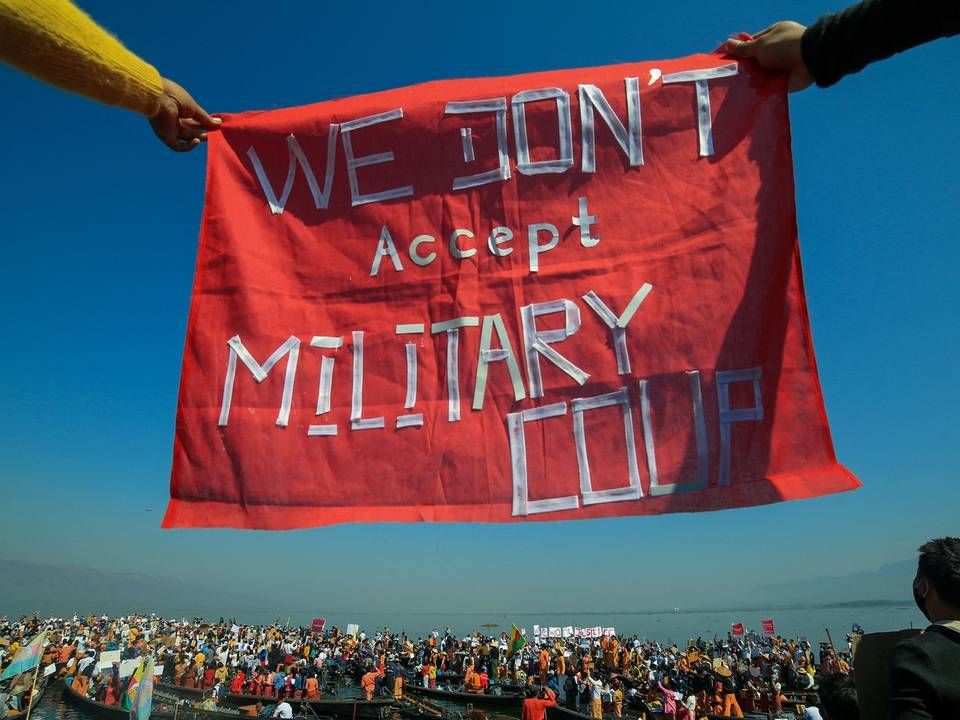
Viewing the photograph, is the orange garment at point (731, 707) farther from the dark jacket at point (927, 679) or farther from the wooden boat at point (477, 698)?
the dark jacket at point (927, 679)

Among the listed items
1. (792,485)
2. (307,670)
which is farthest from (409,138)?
(307,670)

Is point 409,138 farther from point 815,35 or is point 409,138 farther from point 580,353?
point 815,35

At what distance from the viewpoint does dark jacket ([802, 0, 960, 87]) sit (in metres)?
1.82

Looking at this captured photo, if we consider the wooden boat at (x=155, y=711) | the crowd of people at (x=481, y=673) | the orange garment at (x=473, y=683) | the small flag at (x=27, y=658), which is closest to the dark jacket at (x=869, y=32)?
the crowd of people at (x=481, y=673)

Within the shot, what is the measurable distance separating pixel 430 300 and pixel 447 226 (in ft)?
1.28

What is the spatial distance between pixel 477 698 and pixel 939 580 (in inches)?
859

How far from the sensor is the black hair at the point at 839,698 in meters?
2.52

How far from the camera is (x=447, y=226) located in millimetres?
3133

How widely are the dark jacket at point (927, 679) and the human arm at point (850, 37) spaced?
168 centimetres

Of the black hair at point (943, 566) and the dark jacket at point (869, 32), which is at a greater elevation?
the dark jacket at point (869, 32)

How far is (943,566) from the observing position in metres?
1.86

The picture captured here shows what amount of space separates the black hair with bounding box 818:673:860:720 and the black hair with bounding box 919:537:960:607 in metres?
0.89

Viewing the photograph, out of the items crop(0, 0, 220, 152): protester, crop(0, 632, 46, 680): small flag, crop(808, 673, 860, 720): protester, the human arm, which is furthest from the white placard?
the human arm

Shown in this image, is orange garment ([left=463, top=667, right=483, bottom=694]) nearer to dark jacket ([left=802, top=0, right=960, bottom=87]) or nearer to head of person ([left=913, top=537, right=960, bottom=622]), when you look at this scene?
head of person ([left=913, top=537, right=960, bottom=622])
